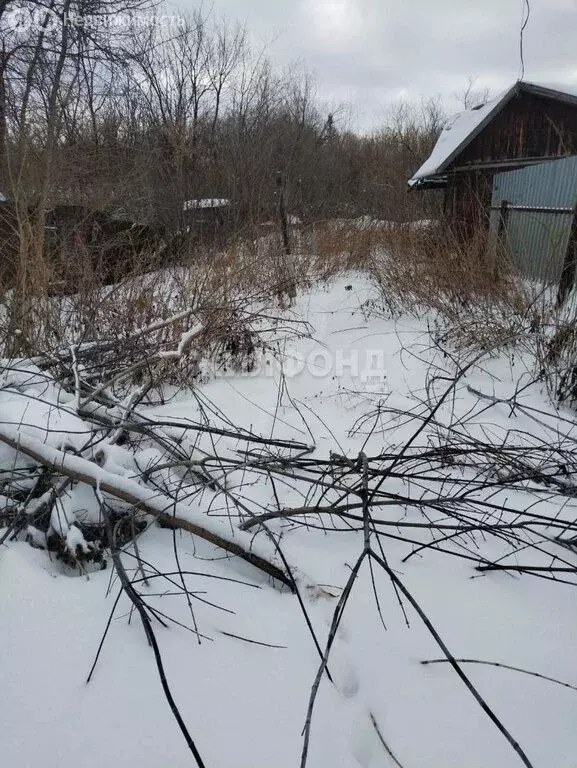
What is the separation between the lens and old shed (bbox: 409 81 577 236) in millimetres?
8203

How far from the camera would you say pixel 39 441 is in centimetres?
187

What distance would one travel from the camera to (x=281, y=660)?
134 cm

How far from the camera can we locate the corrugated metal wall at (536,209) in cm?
514

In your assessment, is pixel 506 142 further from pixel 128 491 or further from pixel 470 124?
pixel 128 491

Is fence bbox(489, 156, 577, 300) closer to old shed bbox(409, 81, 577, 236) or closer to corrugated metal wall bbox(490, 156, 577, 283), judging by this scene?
corrugated metal wall bbox(490, 156, 577, 283)

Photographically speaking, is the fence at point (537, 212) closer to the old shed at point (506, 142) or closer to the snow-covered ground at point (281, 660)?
the old shed at point (506, 142)

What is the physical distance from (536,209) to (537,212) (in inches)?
1.7

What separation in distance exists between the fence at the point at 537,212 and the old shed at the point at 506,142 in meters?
0.71

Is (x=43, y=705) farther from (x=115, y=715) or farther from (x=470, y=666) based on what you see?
(x=470, y=666)

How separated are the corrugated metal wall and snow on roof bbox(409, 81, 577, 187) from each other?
7.46 feet

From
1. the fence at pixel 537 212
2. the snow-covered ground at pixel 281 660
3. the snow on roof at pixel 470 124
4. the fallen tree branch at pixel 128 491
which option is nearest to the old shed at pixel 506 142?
the snow on roof at pixel 470 124

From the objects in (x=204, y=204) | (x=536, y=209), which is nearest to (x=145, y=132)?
(x=204, y=204)

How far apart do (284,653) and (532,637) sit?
78 cm

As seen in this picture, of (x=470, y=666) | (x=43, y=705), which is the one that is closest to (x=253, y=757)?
(x=43, y=705)
